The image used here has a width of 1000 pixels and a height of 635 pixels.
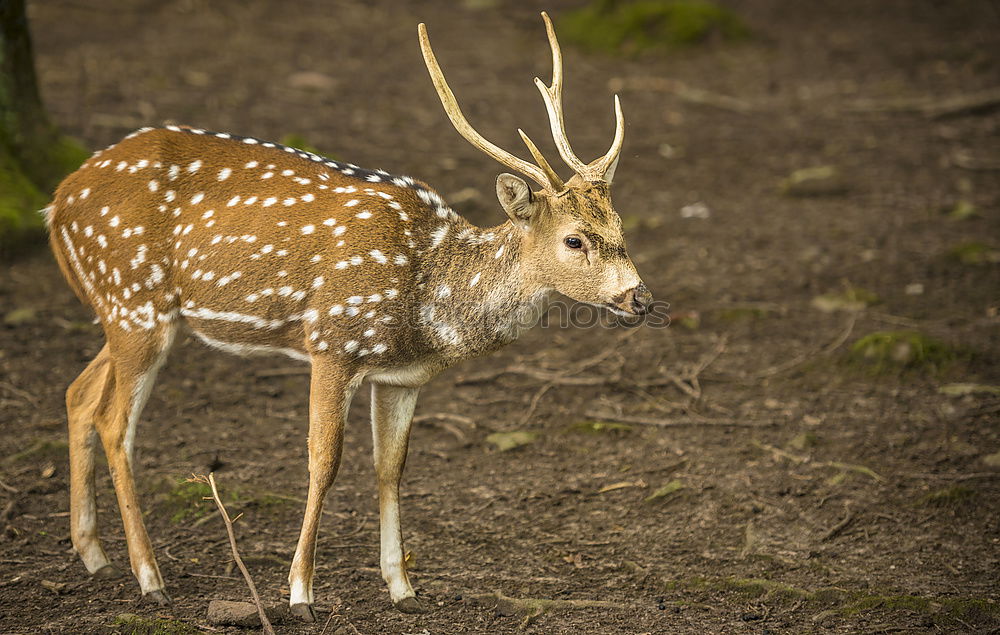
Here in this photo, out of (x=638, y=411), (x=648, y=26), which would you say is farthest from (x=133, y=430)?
(x=648, y=26)

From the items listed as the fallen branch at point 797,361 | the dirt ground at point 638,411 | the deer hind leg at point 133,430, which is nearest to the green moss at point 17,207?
the dirt ground at point 638,411

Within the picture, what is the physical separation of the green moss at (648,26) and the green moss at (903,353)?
22.9 ft

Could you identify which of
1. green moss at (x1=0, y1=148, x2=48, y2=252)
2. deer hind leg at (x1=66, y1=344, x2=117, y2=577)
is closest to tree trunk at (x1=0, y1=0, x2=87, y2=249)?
green moss at (x1=0, y1=148, x2=48, y2=252)

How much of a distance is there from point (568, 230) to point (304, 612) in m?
1.82

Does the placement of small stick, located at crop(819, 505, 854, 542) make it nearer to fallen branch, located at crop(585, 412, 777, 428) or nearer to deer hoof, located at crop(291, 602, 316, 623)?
fallen branch, located at crop(585, 412, 777, 428)

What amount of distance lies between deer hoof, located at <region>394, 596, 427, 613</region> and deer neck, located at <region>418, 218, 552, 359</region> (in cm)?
101

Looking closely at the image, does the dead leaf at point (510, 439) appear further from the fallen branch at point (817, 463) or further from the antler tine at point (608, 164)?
the antler tine at point (608, 164)

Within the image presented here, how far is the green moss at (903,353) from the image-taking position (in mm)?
6168

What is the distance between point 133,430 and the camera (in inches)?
170

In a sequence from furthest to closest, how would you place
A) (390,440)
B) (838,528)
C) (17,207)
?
(17,207) < (838,528) < (390,440)

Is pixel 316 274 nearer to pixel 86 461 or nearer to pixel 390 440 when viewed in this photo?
pixel 390 440

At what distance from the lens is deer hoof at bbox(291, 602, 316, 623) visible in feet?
13.3

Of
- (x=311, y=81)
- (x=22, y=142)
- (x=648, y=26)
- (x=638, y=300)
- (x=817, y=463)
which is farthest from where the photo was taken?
(x=648, y=26)

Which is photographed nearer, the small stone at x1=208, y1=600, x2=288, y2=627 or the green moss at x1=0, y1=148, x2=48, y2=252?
Result: the small stone at x1=208, y1=600, x2=288, y2=627
